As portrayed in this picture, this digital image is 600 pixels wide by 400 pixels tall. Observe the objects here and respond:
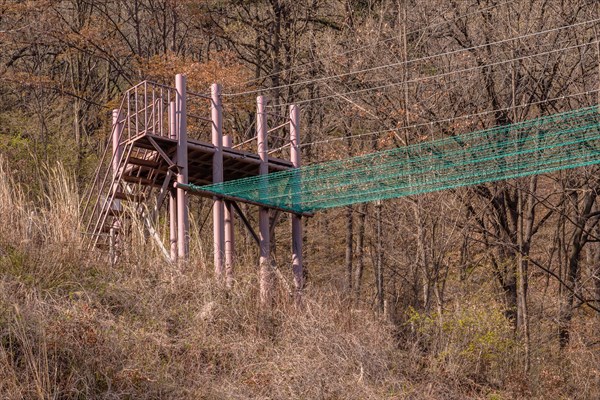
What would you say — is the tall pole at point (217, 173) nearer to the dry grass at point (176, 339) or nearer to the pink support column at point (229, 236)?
the pink support column at point (229, 236)

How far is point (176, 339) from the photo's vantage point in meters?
9.61

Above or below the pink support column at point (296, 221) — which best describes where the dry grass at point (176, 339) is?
below

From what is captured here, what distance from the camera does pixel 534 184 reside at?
16484 millimetres

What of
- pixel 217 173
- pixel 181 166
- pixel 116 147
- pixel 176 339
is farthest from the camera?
pixel 116 147

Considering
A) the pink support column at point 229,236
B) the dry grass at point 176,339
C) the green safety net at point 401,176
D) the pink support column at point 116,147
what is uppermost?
the pink support column at point 116,147

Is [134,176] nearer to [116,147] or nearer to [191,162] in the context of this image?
[116,147]

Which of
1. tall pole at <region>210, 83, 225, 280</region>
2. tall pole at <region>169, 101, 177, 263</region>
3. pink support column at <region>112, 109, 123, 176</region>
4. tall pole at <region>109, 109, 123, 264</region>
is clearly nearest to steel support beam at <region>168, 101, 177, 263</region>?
tall pole at <region>169, 101, 177, 263</region>

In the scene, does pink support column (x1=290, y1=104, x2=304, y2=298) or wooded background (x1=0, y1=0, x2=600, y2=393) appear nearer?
pink support column (x1=290, y1=104, x2=304, y2=298)

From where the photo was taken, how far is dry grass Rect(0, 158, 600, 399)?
824 cm

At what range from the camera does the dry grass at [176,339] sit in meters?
8.24

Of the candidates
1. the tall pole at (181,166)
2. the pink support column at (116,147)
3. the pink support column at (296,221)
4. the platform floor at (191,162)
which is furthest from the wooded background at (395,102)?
the pink support column at (116,147)

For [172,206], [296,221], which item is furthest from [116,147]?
[296,221]

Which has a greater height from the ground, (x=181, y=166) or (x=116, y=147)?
(x=116, y=147)

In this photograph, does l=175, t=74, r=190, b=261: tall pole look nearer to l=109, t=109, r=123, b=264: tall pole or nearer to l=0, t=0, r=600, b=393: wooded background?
l=109, t=109, r=123, b=264: tall pole
